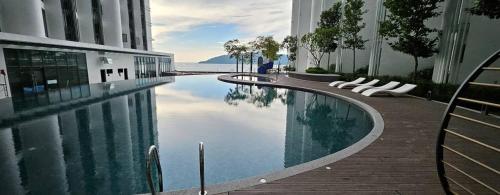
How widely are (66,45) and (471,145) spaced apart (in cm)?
1957

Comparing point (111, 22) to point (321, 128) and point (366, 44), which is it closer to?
point (366, 44)

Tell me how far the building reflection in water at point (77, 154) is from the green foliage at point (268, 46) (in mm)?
28068

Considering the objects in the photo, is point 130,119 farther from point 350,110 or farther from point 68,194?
point 350,110

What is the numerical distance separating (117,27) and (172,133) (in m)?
22.3

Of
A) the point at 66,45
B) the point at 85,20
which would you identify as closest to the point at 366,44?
the point at 66,45

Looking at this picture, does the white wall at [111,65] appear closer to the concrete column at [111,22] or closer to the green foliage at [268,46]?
the concrete column at [111,22]

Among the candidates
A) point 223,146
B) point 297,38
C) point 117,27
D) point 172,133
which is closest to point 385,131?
point 223,146

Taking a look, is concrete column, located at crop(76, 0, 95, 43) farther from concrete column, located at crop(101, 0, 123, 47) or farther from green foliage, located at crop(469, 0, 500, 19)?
green foliage, located at crop(469, 0, 500, 19)

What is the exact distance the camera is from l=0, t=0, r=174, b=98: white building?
40.2 ft

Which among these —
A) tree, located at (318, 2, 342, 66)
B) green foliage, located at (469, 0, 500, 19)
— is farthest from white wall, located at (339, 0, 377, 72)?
green foliage, located at (469, 0, 500, 19)

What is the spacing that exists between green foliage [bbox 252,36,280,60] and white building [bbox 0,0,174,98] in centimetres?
1484

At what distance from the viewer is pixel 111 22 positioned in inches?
918

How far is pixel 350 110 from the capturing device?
8.72 metres

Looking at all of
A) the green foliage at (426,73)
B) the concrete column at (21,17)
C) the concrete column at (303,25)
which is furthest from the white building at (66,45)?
the green foliage at (426,73)
